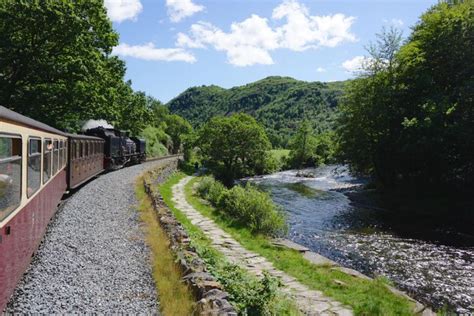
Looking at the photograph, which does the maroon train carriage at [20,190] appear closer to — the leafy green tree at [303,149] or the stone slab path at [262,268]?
the stone slab path at [262,268]

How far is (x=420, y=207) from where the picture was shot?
22.5 meters

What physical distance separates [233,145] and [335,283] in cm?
3666

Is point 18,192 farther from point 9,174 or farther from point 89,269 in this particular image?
point 89,269

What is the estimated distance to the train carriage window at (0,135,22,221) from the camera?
15.9 feet

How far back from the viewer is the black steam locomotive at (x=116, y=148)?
2717 cm

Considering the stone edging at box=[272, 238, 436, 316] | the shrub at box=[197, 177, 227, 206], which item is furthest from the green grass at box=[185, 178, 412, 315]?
the shrub at box=[197, 177, 227, 206]

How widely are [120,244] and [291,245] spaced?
564 cm

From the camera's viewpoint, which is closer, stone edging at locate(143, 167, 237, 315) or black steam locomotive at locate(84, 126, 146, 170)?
stone edging at locate(143, 167, 237, 315)

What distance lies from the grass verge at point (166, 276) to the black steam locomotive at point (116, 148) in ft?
53.5

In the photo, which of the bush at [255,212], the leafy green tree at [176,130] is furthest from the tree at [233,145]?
the leafy green tree at [176,130]

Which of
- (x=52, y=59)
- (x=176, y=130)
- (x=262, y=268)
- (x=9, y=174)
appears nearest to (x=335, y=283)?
(x=262, y=268)

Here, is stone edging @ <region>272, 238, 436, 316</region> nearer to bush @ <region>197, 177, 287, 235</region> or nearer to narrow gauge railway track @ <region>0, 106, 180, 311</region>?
bush @ <region>197, 177, 287, 235</region>

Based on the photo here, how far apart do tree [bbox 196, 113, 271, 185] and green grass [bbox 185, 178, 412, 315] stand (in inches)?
1251

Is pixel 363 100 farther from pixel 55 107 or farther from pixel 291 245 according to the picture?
pixel 55 107
